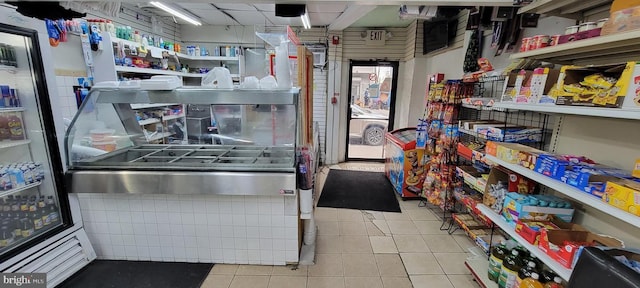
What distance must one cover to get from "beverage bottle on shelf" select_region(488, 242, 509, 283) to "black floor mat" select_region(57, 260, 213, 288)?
2492mm

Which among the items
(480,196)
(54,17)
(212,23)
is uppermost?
(212,23)

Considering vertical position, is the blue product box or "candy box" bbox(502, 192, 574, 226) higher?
the blue product box

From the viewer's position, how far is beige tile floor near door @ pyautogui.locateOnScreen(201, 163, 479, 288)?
237cm

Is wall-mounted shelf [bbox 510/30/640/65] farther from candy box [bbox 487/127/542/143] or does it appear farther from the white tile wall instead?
the white tile wall

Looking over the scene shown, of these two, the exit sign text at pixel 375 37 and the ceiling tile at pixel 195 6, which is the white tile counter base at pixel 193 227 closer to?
the ceiling tile at pixel 195 6

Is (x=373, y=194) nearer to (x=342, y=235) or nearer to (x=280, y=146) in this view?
(x=342, y=235)

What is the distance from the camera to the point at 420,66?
5.02m

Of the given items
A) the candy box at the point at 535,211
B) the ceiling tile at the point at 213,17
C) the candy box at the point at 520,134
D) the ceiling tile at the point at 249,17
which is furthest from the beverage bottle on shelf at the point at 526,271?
the ceiling tile at the point at 213,17

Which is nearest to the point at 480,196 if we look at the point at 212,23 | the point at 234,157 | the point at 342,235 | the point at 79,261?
the point at 342,235

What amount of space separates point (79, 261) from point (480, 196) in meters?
4.03

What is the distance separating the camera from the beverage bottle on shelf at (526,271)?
1837 millimetres

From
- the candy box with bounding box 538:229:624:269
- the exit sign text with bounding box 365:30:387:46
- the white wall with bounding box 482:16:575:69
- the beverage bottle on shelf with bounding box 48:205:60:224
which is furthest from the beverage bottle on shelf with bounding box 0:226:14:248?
the exit sign text with bounding box 365:30:387:46

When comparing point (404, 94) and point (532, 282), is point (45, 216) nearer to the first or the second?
point (532, 282)

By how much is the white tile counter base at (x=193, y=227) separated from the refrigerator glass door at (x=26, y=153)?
0.29 metres
